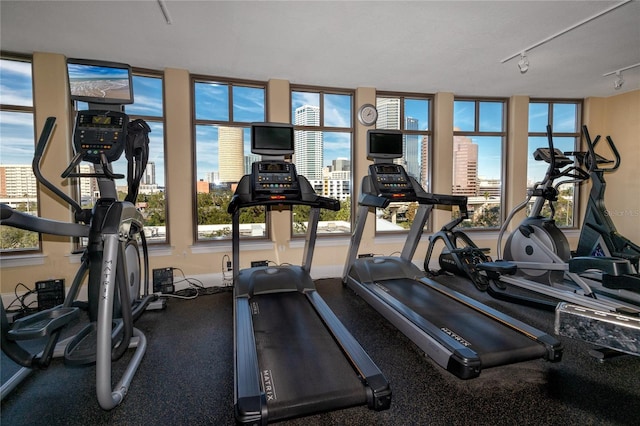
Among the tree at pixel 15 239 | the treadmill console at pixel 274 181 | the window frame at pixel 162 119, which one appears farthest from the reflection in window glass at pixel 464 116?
the tree at pixel 15 239

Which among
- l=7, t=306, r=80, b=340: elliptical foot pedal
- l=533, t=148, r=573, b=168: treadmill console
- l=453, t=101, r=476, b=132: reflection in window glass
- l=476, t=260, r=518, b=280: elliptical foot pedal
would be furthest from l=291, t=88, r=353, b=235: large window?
l=7, t=306, r=80, b=340: elliptical foot pedal

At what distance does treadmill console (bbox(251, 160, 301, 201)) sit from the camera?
3148 mm

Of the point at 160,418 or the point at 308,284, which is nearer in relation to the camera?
the point at 160,418

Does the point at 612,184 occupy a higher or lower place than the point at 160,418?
higher

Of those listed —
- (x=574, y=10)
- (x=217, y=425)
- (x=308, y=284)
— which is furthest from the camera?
(x=308, y=284)

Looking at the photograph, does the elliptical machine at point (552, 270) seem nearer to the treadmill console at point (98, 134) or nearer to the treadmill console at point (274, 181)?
the treadmill console at point (274, 181)

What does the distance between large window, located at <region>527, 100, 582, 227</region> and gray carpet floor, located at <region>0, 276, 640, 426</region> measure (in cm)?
385

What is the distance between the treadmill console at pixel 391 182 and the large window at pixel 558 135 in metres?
3.08

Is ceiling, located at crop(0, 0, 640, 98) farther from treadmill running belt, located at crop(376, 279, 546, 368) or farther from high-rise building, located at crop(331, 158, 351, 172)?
treadmill running belt, located at crop(376, 279, 546, 368)

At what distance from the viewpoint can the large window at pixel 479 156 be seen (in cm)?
521

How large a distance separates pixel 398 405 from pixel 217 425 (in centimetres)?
109

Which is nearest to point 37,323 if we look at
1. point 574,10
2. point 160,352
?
point 160,352

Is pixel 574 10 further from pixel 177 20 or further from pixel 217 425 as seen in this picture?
pixel 217 425

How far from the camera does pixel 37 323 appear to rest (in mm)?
1890
